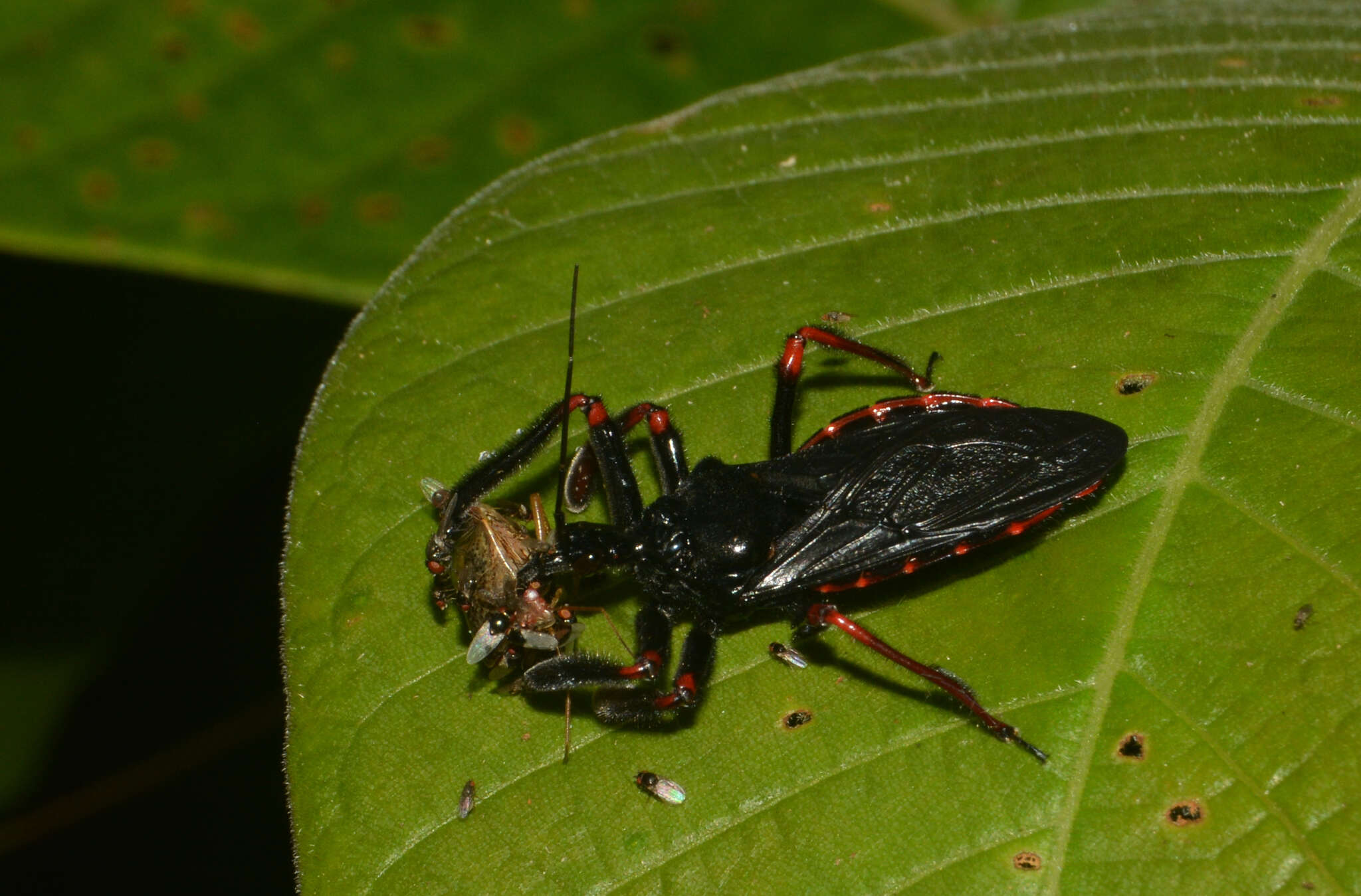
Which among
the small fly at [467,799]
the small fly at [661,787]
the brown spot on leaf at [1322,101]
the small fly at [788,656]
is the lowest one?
the small fly at [467,799]

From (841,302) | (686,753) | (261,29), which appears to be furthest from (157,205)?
(686,753)

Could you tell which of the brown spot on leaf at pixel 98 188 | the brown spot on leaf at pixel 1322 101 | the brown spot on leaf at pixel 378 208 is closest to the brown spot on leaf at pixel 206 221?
the brown spot on leaf at pixel 98 188

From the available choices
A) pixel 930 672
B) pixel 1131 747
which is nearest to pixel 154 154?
pixel 930 672

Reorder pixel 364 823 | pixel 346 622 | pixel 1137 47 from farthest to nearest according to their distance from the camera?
pixel 1137 47 < pixel 346 622 < pixel 364 823

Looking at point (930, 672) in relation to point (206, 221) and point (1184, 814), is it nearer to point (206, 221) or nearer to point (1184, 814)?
point (1184, 814)

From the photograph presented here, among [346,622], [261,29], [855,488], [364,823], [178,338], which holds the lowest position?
[178,338]

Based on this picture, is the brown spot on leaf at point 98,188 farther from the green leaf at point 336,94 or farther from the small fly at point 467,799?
the small fly at point 467,799

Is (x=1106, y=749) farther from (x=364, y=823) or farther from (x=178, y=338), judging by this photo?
(x=178, y=338)

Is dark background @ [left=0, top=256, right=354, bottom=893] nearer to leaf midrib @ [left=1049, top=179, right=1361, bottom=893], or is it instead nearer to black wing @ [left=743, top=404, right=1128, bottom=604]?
black wing @ [left=743, top=404, right=1128, bottom=604]
